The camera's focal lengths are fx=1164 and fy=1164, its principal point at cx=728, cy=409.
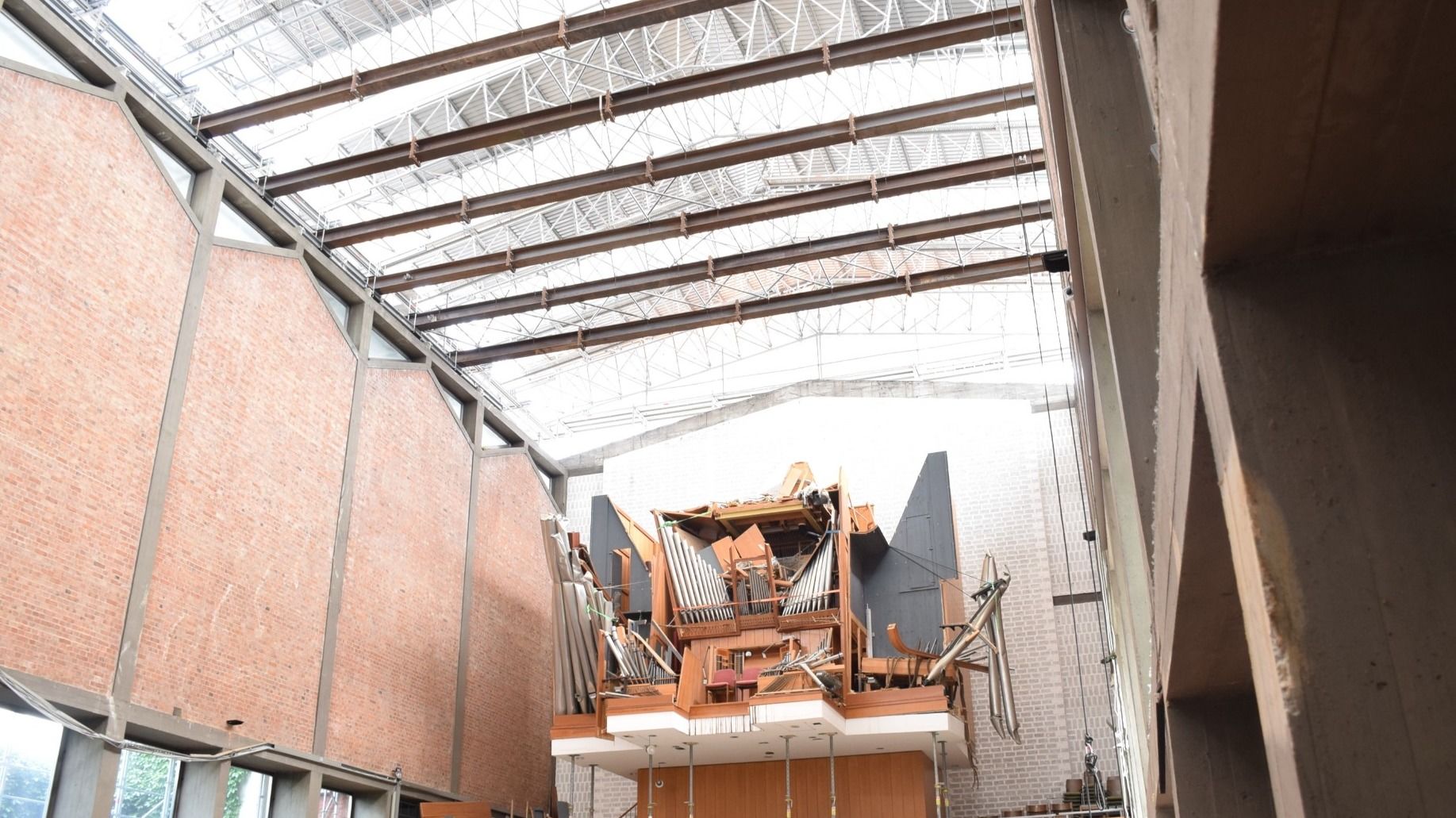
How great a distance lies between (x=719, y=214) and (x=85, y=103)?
8171 millimetres

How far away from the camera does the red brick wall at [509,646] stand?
65.2ft

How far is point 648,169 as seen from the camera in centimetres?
1588

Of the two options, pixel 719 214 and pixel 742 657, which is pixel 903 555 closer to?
pixel 742 657

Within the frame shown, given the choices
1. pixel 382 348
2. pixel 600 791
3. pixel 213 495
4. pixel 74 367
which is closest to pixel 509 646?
pixel 600 791

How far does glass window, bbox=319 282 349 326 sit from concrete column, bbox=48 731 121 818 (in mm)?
7289

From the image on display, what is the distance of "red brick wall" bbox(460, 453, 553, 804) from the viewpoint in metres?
19.9

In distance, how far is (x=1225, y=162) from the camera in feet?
4.55

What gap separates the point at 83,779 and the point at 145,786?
1355 millimetres

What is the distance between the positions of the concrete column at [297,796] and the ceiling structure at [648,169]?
7.60 metres

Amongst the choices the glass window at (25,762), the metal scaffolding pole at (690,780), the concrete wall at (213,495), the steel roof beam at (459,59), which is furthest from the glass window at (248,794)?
the steel roof beam at (459,59)

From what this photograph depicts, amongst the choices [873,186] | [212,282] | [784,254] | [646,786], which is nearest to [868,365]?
[784,254]

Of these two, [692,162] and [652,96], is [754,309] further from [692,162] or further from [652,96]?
[652,96]

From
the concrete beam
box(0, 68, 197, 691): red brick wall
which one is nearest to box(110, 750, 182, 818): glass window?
box(0, 68, 197, 691): red brick wall

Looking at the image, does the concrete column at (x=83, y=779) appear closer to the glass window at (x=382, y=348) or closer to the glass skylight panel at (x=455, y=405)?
the glass window at (x=382, y=348)
